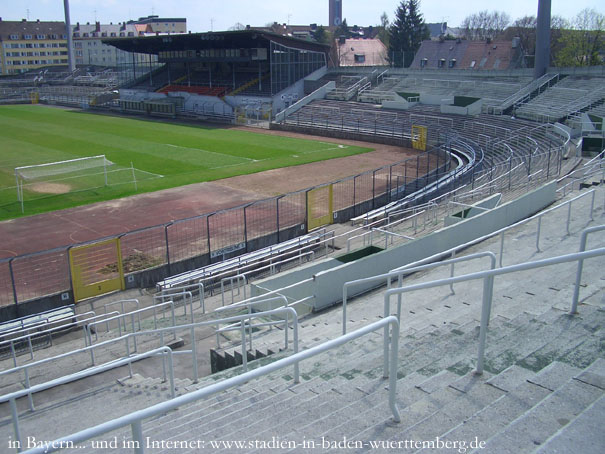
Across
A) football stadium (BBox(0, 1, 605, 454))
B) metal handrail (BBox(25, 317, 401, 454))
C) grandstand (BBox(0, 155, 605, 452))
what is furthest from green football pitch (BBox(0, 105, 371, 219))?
metal handrail (BBox(25, 317, 401, 454))

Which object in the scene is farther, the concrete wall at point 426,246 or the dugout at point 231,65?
the dugout at point 231,65

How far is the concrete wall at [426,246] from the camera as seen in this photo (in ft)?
39.4

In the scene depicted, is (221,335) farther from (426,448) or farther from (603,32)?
(603,32)

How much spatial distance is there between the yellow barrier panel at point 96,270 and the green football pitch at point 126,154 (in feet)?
25.0

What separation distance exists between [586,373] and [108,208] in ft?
76.1

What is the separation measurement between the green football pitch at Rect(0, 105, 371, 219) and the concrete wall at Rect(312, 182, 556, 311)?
57.9ft

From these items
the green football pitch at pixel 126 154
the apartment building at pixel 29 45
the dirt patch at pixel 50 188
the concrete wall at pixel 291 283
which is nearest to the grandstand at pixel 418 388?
the concrete wall at pixel 291 283

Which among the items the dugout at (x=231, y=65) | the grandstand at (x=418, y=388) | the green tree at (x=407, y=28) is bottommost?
the grandstand at (x=418, y=388)

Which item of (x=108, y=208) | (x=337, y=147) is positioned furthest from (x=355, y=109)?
(x=108, y=208)

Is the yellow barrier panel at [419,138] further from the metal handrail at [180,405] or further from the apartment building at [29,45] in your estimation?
the apartment building at [29,45]

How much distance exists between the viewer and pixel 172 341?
39.2ft

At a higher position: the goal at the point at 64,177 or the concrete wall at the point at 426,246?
the concrete wall at the point at 426,246

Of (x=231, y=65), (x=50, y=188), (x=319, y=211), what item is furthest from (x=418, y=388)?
(x=231, y=65)

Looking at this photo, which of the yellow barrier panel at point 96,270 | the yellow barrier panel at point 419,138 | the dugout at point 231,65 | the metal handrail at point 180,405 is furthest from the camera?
the dugout at point 231,65
